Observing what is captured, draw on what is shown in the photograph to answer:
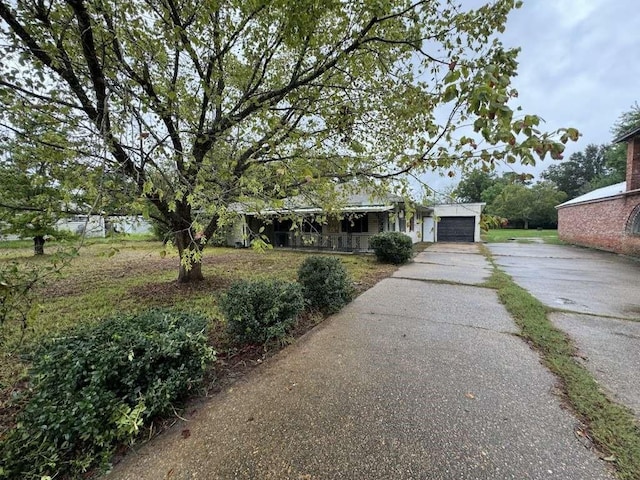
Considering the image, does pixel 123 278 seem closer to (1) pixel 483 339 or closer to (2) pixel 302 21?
(2) pixel 302 21

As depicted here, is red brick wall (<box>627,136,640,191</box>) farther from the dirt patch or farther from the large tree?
the dirt patch

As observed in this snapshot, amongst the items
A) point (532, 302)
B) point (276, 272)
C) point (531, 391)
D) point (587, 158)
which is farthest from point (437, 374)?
point (587, 158)

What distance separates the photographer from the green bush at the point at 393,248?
33.3 ft

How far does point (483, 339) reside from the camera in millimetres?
3748

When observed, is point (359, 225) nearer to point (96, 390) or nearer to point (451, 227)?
point (451, 227)

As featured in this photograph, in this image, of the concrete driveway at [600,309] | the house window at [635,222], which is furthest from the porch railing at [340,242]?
the house window at [635,222]

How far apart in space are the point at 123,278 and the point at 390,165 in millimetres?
8144

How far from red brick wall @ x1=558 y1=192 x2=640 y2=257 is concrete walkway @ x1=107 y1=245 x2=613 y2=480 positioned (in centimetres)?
1394

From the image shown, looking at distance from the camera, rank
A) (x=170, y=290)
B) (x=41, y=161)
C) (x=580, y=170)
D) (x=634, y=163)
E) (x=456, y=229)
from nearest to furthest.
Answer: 1. (x=41, y=161)
2. (x=170, y=290)
3. (x=634, y=163)
4. (x=456, y=229)
5. (x=580, y=170)

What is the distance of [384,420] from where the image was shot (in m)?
2.21

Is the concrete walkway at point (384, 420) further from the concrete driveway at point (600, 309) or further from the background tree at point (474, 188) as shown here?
the background tree at point (474, 188)

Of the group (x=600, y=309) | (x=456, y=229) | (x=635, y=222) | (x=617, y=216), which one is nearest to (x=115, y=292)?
(x=600, y=309)

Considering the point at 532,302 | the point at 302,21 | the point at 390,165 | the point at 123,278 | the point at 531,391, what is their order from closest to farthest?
the point at 531,391 → the point at 302,21 → the point at 390,165 → the point at 532,302 → the point at 123,278

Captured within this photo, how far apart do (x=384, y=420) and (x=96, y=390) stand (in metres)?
2.19
